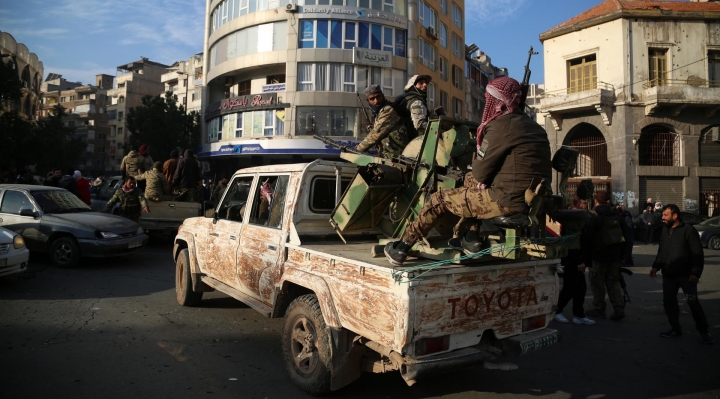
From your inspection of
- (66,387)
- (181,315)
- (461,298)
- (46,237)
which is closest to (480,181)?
(461,298)

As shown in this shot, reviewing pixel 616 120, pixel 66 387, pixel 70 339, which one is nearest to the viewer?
pixel 66 387

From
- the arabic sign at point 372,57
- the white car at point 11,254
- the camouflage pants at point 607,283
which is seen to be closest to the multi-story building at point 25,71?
the arabic sign at point 372,57

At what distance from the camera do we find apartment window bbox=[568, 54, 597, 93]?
24.3 meters

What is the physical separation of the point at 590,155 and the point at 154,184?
22.7m

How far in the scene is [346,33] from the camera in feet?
90.9

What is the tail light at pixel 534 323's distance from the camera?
3.72 meters

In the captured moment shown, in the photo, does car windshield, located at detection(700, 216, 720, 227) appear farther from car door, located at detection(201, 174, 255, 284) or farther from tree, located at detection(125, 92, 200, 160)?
tree, located at detection(125, 92, 200, 160)

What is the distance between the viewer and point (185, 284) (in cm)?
618

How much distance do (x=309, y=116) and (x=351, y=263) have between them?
25.3 meters

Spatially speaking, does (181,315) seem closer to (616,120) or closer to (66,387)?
(66,387)

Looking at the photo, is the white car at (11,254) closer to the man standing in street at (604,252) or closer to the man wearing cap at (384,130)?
the man wearing cap at (384,130)

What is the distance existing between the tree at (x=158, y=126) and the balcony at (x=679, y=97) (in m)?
31.0

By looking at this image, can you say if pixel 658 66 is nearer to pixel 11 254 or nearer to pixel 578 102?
pixel 578 102

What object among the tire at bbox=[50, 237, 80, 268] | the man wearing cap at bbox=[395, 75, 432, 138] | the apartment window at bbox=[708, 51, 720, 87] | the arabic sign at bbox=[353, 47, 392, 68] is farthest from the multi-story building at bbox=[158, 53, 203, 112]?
the man wearing cap at bbox=[395, 75, 432, 138]
